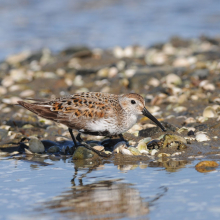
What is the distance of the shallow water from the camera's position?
4770mm

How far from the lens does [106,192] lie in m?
5.52

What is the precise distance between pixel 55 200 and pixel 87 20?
17.4 m

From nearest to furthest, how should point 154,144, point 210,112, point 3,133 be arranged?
point 154,144, point 210,112, point 3,133

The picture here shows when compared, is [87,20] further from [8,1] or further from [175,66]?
[175,66]

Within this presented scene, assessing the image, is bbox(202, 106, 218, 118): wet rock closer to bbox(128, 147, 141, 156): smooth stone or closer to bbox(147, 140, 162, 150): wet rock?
bbox(147, 140, 162, 150): wet rock

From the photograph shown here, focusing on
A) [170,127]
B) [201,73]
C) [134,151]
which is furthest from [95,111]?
[201,73]

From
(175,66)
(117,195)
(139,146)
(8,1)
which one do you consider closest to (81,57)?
(175,66)

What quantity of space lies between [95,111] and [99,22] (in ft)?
48.5

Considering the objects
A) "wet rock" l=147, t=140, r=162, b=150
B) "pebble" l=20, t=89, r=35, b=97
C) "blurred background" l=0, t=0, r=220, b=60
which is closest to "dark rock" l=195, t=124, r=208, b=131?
"wet rock" l=147, t=140, r=162, b=150

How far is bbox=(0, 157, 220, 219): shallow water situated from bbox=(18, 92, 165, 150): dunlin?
2.06 ft

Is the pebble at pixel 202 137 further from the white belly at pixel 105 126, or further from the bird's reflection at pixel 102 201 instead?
the bird's reflection at pixel 102 201

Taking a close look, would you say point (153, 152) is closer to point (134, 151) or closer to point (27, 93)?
point (134, 151)

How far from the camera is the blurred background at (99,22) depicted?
737 inches

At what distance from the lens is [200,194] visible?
5137mm
